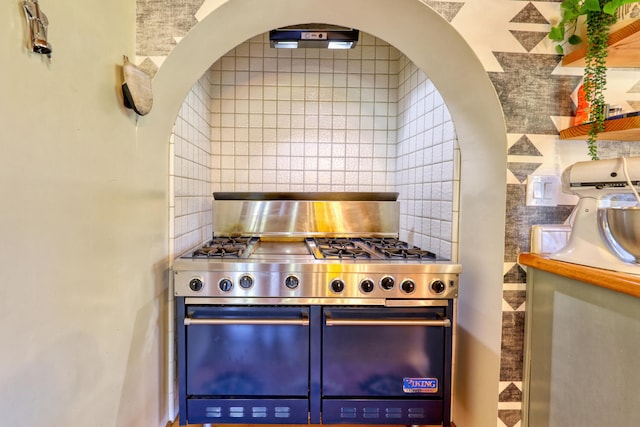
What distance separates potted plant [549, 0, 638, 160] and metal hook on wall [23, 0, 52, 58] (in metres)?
1.58

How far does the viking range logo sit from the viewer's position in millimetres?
1565

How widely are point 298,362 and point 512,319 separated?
0.93m

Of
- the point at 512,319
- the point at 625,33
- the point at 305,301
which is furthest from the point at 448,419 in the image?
the point at 625,33

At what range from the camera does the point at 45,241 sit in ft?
2.72

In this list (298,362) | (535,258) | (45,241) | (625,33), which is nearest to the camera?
(45,241)

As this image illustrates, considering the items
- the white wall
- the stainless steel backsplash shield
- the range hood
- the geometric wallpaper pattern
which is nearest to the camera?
the white wall

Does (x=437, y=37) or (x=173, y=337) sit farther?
(x=173, y=337)

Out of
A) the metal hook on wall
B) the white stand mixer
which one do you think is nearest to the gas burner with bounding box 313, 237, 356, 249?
the white stand mixer

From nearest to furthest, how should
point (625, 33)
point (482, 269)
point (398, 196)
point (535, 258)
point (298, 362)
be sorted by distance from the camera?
point (625, 33)
point (535, 258)
point (482, 269)
point (298, 362)
point (398, 196)

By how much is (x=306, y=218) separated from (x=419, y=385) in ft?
4.02

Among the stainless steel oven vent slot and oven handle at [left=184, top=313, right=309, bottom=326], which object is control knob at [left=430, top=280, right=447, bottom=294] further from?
the stainless steel oven vent slot

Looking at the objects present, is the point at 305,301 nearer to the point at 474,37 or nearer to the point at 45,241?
the point at 45,241

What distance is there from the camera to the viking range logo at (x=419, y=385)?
1565mm

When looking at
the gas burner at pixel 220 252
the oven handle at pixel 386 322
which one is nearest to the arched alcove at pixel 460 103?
the oven handle at pixel 386 322
